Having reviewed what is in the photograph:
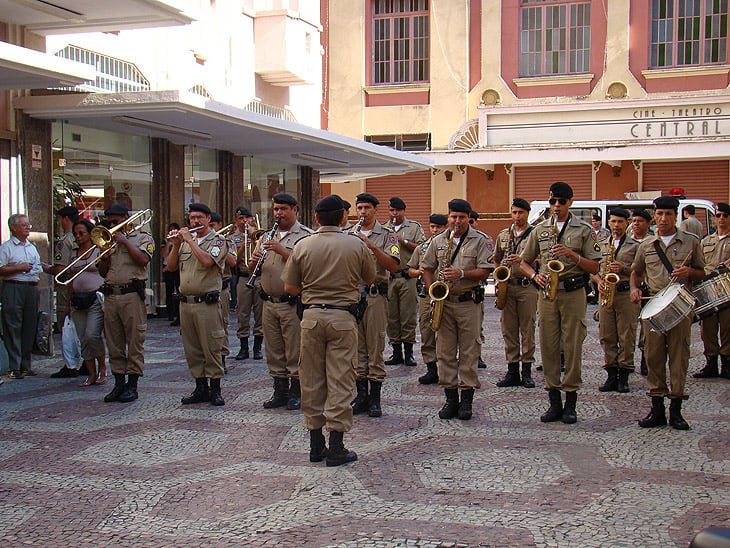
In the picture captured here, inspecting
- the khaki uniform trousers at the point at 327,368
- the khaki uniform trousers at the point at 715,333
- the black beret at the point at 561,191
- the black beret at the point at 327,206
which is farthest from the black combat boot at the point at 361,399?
the khaki uniform trousers at the point at 715,333

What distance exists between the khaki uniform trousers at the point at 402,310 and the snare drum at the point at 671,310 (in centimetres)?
415

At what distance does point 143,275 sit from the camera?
9000 mm

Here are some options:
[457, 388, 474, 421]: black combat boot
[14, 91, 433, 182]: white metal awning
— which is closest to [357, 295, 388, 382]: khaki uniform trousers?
[457, 388, 474, 421]: black combat boot

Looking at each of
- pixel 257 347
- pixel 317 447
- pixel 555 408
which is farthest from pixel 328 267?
pixel 257 347

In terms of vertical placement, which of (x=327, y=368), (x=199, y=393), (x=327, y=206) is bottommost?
(x=199, y=393)

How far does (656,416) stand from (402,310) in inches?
167

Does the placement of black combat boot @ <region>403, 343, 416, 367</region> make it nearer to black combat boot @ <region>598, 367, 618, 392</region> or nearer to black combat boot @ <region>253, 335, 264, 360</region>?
black combat boot @ <region>253, 335, 264, 360</region>

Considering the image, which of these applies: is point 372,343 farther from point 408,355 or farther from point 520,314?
point 408,355

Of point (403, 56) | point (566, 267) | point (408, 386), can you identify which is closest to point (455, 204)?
point (566, 267)

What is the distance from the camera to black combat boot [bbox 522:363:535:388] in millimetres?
9414

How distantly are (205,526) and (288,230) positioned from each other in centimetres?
375

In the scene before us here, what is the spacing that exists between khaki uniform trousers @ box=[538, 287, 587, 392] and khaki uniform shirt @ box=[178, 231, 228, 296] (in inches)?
127

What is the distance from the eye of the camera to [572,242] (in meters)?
7.75

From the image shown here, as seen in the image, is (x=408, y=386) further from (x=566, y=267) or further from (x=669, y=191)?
(x=669, y=191)
